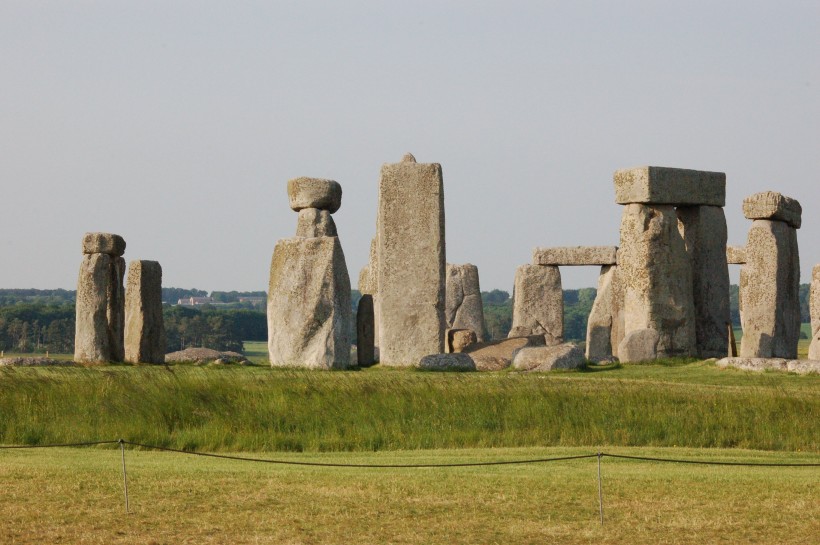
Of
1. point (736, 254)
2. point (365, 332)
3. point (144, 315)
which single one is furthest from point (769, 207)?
point (144, 315)

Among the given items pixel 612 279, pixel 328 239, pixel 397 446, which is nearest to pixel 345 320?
pixel 328 239

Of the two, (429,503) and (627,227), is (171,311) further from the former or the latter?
(429,503)

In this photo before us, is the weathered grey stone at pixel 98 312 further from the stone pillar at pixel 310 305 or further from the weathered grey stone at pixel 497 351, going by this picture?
the weathered grey stone at pixel 497 351

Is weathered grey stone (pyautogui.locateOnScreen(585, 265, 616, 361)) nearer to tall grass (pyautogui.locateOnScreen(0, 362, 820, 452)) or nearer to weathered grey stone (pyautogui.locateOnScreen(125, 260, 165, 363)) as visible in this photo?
weathered grey stone (pyautogui.locateOnScreen(125, 260, 165, 363))

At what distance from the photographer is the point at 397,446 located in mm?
15461

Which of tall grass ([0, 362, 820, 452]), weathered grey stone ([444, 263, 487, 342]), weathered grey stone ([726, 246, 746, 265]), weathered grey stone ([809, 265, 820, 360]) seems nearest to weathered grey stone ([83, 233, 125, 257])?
tall grass ([0, 362, 820, 452])

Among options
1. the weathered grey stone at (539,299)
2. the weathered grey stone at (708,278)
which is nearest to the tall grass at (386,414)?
the weathered grey stone at (708,278)

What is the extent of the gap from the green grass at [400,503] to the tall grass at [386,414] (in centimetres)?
156

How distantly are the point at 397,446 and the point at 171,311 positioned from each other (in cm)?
4820

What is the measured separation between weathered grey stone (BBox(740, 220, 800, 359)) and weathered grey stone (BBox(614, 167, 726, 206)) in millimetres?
1028

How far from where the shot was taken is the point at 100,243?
24109 millimetres

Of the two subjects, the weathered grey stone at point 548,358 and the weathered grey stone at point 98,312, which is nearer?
the weathered grey stone at point 548,358

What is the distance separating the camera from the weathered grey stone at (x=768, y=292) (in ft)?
80.2

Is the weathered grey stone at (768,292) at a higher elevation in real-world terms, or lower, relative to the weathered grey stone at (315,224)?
lower
